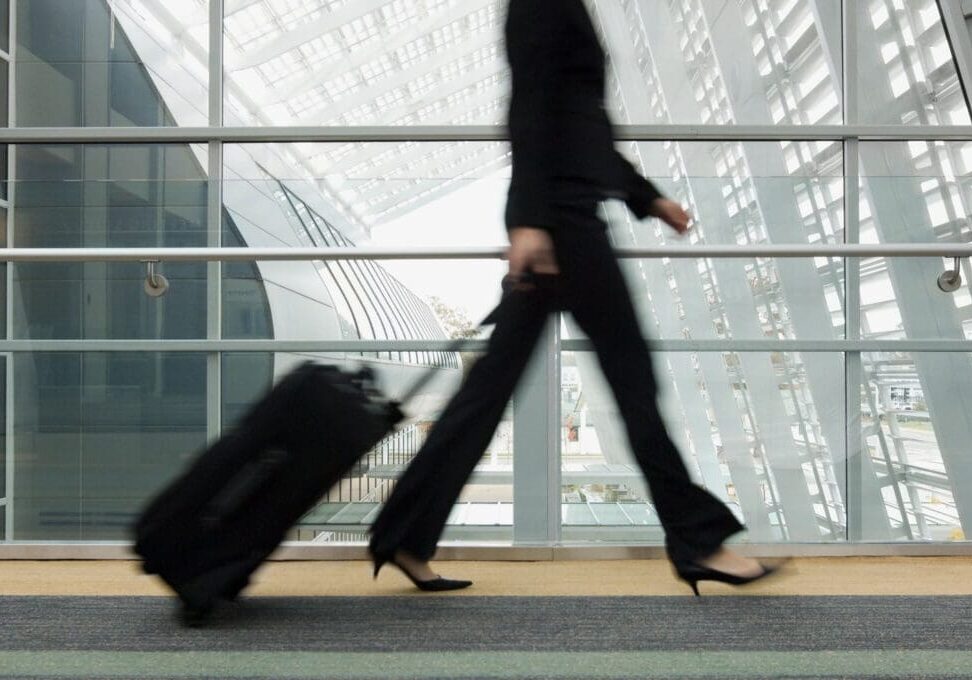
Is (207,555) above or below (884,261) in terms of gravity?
below

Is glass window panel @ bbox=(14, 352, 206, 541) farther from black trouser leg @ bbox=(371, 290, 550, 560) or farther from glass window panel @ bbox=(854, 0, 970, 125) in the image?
glass window panel @ bbox=(854, 0, 970, 125)

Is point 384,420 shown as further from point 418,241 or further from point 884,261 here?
point 884,261

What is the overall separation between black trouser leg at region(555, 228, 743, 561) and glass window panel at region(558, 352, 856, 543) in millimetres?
678

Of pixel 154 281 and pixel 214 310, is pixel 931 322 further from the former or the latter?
pixel 154 281

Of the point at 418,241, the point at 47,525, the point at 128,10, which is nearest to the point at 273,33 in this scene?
the point at 128,10

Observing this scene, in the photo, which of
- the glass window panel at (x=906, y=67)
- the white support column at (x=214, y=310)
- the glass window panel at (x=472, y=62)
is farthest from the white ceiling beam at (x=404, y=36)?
the white support column at (x=214, y=310)

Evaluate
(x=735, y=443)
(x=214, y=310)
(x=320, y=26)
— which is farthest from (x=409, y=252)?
(x=320, y=26)

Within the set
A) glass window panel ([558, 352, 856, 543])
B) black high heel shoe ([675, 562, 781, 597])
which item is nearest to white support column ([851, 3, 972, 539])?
glass window panel ([558, 352, 856, 543])

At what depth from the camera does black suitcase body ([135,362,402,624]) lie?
156 centimetres

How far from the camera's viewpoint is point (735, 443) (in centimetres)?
244

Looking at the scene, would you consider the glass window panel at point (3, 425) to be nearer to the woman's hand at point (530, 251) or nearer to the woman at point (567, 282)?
the woman at point (567, 282)

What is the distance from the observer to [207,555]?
5.16ft

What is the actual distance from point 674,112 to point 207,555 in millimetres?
4972

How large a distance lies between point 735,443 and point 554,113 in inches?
50.4
